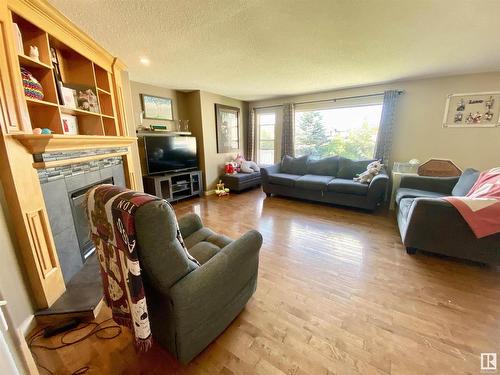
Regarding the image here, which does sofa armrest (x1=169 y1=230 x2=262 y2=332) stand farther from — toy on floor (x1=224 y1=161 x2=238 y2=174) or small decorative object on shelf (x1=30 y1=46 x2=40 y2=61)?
toy on floor (x1=224 y1=161 x2=238 y2=174)

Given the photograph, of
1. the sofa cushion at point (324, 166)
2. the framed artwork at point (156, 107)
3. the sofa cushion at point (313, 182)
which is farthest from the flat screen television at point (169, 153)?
the sofa cushion at point (324, 166)

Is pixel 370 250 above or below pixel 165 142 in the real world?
below

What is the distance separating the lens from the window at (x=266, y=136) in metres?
5.47

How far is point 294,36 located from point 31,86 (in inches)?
88.7

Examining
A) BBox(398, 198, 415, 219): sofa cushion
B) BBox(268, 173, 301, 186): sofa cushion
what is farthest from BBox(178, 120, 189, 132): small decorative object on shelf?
BBox(398, 198, 415, 219): sofa cushion

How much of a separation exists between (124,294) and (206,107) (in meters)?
4.14

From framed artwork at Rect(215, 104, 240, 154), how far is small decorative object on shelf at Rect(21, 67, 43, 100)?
3.36m

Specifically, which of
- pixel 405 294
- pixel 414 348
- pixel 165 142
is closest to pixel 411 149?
pixel 405 294

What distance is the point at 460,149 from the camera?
342 centimetres

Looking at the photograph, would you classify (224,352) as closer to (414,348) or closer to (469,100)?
(414,348)

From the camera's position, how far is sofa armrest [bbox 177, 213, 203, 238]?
1747 mm

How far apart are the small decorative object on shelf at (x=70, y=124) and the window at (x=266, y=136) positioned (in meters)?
4.15

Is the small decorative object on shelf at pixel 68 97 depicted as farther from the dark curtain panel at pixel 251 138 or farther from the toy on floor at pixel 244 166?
the dark curtain panel at pixel 251 138

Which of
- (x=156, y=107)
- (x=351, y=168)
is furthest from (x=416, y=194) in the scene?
(x=156, y=107)
